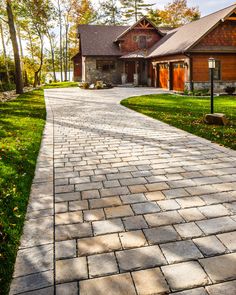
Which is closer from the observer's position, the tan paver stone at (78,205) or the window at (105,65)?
the tan paver stone at (78,205)

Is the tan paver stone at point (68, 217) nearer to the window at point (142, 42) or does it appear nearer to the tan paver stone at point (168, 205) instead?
the tan paver stone at point (168, 205)

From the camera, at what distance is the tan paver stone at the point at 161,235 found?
3139mm

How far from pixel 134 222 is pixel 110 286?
3.65 ft

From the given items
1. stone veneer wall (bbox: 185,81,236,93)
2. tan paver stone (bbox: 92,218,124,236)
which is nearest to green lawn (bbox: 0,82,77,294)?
tan paver stone (bbox: 92,218,124,236)

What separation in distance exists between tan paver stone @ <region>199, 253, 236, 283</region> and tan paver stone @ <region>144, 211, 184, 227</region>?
0.78 metres

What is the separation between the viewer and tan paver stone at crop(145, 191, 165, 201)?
418 centimetres

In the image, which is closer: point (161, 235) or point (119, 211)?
point (161, 235)

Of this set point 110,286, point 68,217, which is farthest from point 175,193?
point 110,286

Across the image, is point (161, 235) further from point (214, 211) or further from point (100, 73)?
point (100, 73)

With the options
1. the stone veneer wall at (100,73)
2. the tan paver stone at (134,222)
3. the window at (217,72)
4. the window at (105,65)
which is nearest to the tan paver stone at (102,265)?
the tan paver stone at (134,222)

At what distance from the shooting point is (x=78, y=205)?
4.05 meters

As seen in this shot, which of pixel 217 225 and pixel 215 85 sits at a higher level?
pixel 215 85

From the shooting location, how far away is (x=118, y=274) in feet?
8.65

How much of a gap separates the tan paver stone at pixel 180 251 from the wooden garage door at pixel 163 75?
964 inches
